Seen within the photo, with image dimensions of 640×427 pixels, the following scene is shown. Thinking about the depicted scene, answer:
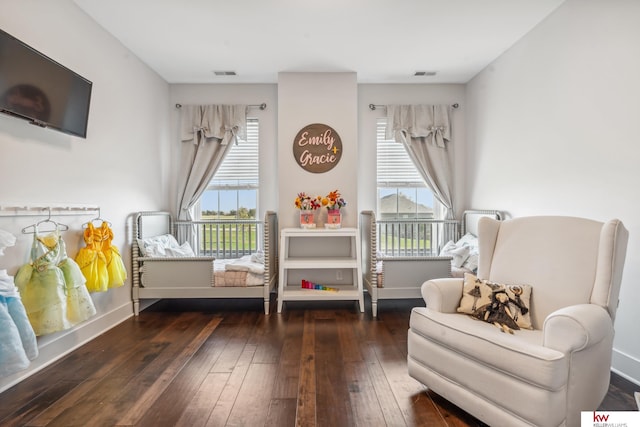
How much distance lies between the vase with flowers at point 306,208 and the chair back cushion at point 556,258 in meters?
1.80

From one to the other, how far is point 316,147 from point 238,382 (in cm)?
254

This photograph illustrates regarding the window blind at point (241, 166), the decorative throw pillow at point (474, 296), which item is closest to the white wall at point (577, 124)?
the decorative throw pillow at point (474, 296)

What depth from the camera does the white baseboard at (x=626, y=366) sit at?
204 cm

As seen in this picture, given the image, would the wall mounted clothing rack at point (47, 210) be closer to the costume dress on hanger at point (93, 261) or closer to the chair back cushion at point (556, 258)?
the costume dress on hanger at point (93, 261)

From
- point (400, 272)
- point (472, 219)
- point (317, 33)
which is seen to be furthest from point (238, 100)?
point (472, 219)

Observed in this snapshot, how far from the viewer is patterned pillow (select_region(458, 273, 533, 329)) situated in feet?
6.01

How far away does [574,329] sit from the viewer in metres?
1.39

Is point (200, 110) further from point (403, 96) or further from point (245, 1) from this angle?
point (403, 96)

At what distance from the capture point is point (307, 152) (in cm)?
384

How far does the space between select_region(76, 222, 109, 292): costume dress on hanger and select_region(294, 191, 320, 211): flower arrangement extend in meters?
1.78

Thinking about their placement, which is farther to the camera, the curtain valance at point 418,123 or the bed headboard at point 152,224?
the curtain valance at point 418,123

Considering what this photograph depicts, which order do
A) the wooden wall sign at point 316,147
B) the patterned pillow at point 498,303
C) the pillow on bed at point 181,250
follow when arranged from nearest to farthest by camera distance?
1. the patterned pillow at point 498,303
2. the pillow on bed at point 181,250
3. the wooden wall sign at point 316,147

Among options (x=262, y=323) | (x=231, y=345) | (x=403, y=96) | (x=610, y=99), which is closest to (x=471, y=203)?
(x=403, y=96)

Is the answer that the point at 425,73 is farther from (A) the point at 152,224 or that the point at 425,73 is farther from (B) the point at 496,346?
(A) the point at 152,224
